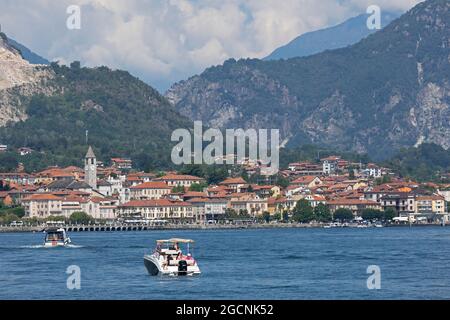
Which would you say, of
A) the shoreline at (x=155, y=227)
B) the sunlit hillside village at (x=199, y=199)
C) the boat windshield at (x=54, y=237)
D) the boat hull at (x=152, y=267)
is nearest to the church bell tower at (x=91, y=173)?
the sunlit hillside village at (x=199, y=199)

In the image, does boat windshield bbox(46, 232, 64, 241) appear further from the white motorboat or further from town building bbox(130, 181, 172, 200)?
town building bbox(130, 181, 172, 200)

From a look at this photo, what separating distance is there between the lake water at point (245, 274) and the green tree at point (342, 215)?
67.5 metres

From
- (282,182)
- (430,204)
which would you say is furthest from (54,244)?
(282,182)

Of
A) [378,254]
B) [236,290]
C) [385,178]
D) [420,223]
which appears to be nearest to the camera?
[236,290]

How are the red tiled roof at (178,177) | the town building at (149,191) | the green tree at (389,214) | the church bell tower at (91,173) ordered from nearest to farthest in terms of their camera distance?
the green tree at (389,214) < the town building at (149,191) < the church bell tower at (91,173) < the red tiled roof at (178,177)

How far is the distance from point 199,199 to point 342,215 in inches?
607

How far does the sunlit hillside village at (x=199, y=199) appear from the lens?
477ft

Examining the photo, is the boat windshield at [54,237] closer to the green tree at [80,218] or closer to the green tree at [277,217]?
the green tree at [80,218]

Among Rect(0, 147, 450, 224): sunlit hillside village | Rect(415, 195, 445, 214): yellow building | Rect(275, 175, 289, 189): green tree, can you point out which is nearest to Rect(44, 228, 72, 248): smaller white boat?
Rect(0, 147, 450, 224): sunlit hillside village

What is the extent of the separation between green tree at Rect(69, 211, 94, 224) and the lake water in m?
60.0

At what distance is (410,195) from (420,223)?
6.86 metres
